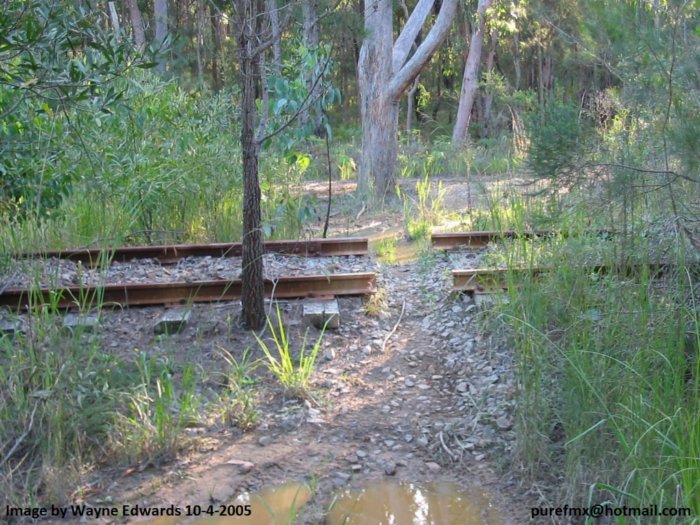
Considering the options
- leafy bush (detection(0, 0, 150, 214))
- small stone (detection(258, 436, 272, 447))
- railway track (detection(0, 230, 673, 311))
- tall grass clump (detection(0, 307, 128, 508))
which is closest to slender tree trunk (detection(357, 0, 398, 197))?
railway track (detection(0, 230, 673, 311))

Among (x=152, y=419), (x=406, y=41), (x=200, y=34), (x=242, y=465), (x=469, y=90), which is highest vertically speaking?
(x=200, y=34)

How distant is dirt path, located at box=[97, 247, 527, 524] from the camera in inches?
159

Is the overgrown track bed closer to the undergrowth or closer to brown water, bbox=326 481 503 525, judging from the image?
the undergrowth

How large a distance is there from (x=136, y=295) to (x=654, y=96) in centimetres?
425

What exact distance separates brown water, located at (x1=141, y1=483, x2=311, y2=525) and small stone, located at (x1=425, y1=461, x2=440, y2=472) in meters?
0.72

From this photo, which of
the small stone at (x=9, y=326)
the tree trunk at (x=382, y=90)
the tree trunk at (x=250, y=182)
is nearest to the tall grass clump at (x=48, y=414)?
the small stone at (x=9, y=326)

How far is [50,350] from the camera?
438cm

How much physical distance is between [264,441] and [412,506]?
3.38 feet

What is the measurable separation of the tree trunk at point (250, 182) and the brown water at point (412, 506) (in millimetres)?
2044

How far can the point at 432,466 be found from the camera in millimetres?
4258

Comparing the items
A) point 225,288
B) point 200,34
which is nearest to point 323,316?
point 225,288

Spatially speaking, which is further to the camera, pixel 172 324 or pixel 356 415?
pixel 172 324

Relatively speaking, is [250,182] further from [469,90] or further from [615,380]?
[469,90]

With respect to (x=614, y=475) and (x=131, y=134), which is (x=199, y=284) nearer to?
(x=131, y=134)
